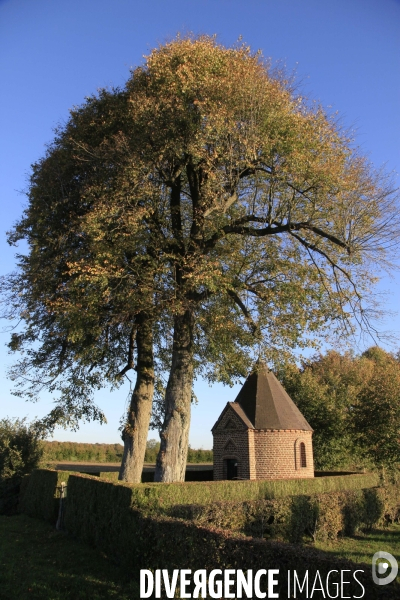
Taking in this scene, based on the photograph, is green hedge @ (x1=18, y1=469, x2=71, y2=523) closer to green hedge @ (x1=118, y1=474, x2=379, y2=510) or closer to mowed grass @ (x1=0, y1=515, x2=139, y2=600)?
mowed grass @ (x1=0, y1=515, x2=139, y2=600)

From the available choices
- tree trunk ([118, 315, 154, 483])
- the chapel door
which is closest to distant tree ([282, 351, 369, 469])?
the chapel door

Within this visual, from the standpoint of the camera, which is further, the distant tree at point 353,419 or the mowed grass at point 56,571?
the distant tree at point 353,419

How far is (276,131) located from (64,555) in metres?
13.2

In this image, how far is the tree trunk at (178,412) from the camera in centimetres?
1523

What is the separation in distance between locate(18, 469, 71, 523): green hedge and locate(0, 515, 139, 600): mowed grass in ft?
5.85

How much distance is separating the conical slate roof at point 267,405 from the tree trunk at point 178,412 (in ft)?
36.0

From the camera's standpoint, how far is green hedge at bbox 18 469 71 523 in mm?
15945

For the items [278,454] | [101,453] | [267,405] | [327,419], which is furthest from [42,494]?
[101,453]

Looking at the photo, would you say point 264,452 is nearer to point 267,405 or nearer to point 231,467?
point 231,467

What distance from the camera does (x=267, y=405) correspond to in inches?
1091

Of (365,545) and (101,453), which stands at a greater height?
(101,453)

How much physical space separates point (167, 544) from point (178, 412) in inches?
276

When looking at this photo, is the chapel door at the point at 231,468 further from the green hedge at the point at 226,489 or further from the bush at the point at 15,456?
the bush at the point at 15,456

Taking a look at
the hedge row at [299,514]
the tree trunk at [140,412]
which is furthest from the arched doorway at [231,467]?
the tree trunk at [140,412]
